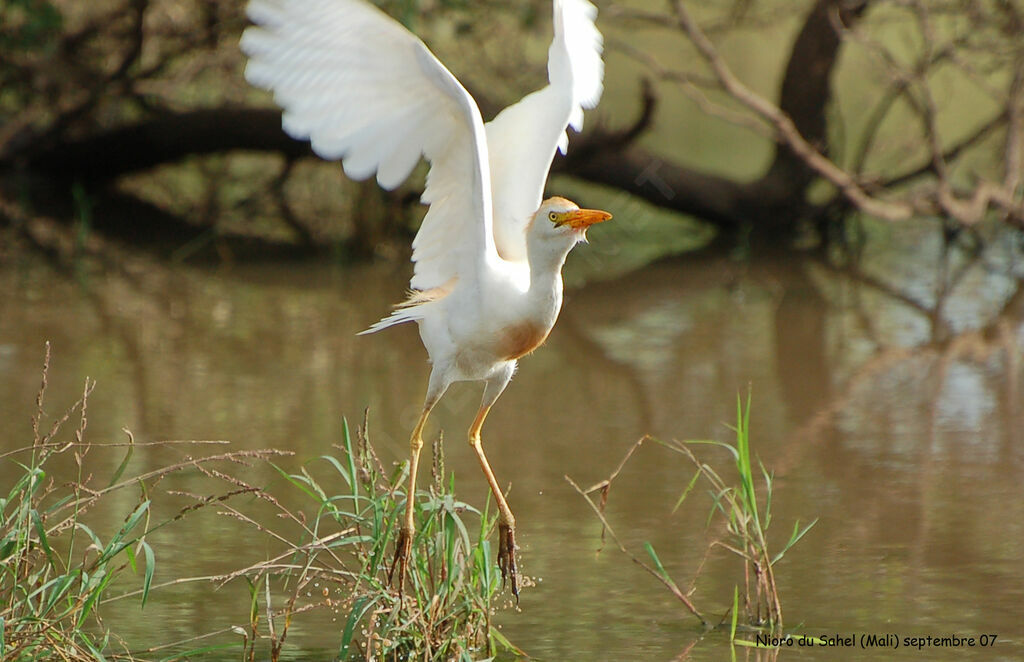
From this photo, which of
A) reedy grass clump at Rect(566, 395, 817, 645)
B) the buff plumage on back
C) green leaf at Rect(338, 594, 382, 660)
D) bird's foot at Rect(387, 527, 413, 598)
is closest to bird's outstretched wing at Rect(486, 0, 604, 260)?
the buff plumage on back

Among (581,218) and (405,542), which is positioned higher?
(581,218)

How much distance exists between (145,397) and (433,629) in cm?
311

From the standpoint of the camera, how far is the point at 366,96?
3480 mm

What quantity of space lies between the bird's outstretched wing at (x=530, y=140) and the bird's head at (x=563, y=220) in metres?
0.32

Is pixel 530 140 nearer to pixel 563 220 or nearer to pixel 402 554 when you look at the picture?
pixel 563 220

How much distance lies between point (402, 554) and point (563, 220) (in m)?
0.82

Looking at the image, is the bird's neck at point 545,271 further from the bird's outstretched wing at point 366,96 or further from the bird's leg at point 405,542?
the bird's leg at point 405,542

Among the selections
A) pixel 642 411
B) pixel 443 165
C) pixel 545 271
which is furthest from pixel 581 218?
pixel 642 411

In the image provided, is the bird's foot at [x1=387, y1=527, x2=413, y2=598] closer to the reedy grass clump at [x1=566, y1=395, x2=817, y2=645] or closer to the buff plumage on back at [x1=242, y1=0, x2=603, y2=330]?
the reedy grass clump at [x1=566, y1=395, x2=817, y2=645]

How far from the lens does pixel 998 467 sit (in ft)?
16.3

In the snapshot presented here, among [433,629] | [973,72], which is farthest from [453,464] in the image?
[973,72]

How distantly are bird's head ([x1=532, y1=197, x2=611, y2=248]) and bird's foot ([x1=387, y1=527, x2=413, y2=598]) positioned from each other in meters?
0.73

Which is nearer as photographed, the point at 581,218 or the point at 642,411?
the point at 581,218

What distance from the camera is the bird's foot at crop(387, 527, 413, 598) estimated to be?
10.4 feet
